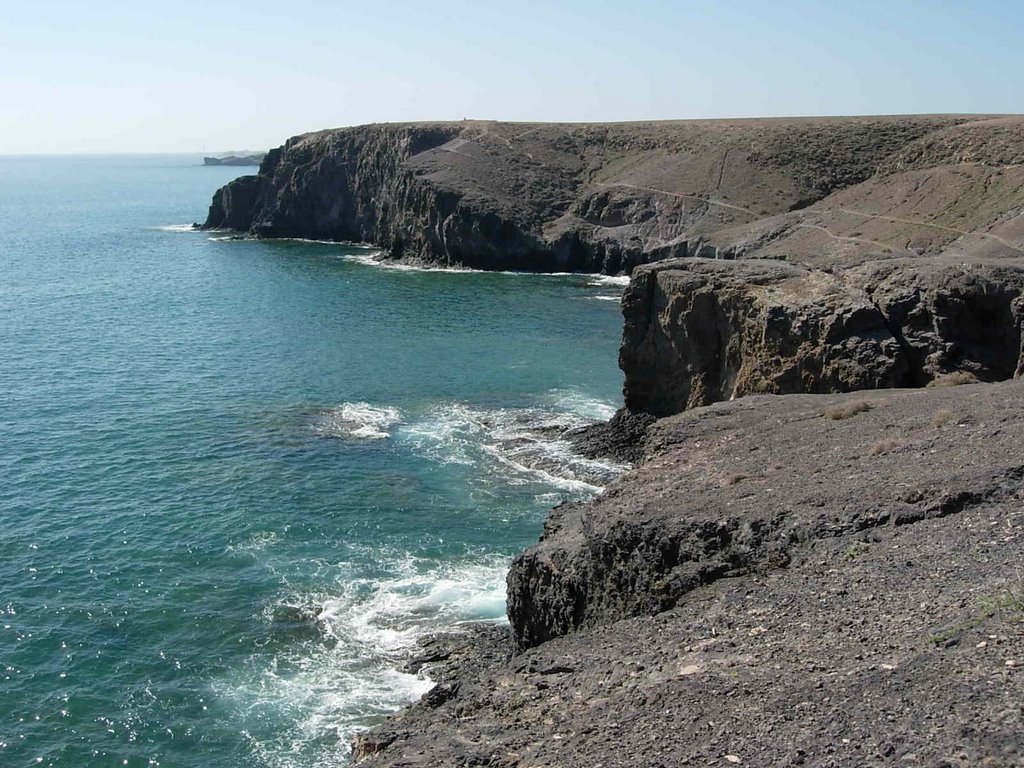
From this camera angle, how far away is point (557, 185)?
129 meters

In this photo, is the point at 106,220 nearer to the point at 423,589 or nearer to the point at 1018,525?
the point at 423,589

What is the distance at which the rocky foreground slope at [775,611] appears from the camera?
49.5ft

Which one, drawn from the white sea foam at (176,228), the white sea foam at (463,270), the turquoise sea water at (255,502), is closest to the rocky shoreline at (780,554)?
the turquoise sea water at (255,502)

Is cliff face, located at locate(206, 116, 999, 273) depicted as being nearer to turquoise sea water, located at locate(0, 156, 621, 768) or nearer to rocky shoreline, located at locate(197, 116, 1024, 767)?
turquoise sea water, located at locate(0, 156, 621, 768)

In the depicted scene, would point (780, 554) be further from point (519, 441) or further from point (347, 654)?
point (519, 441)

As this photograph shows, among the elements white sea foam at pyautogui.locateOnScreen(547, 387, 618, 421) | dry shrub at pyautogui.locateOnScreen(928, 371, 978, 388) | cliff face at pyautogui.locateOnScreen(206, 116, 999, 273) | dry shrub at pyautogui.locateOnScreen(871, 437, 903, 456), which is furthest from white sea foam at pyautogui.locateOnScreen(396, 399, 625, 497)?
cliff face at pyautogui.locateOnScreen(206, 116, 999, 273)

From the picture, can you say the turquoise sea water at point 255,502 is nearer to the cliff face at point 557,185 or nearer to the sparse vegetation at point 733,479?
the sparse vegetation at point 733,479

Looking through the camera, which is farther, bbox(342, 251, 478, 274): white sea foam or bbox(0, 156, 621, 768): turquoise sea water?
bbox(342, 251, 478, 274): white sea foam

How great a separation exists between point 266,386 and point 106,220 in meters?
130

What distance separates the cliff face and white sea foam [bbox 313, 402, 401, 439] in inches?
2005

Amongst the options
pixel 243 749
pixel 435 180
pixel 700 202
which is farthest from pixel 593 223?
pixel 243 749

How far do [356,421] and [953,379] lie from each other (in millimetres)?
30832

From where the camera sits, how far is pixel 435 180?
127m

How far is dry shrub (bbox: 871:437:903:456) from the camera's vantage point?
2630cm
